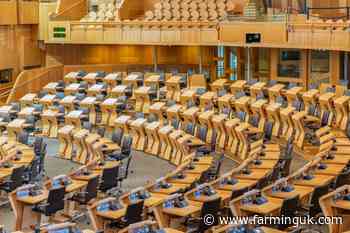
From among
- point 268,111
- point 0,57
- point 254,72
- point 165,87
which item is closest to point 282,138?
point 268,111

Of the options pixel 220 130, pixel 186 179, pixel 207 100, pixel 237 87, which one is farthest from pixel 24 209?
pixel 237 87

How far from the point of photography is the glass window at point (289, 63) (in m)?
29.2

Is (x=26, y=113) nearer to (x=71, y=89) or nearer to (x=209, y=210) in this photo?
(x=71, y=89)

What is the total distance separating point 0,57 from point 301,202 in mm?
20684

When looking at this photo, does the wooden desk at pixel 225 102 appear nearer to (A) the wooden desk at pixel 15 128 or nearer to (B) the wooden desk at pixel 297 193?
(A) the wooden desk at pixel 15 128

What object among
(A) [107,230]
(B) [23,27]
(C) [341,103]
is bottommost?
(A) [107,230]

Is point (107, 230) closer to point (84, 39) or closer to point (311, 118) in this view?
point (311, 118)

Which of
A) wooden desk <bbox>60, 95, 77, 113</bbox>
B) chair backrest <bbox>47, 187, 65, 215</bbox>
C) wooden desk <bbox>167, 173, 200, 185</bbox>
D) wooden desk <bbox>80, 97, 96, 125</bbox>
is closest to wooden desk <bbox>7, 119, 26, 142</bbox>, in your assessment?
wooden desk <bbox>60, 95, 77, 113</bbox>

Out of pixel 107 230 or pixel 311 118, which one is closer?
pixel 107 230

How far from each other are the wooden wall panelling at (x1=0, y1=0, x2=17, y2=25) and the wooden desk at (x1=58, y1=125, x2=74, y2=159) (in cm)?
1128

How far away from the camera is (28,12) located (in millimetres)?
34344

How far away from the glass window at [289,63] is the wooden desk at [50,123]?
851cm

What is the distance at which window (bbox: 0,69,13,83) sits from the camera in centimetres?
3344

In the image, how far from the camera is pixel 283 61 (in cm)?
2961
